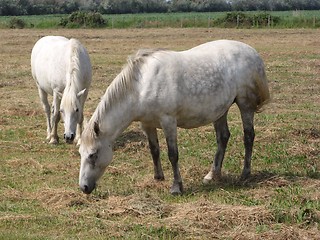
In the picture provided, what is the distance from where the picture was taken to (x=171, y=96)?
26.6 ft

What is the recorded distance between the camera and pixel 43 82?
12.1m

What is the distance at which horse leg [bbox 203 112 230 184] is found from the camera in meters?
8.99

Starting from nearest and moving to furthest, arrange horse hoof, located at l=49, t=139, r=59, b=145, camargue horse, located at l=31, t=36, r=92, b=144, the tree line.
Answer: camargue horse, located at l=31, t=36, r=92, b=144 → horse hoof, located at l=49, t=139, r=59, b=145 → the tree line

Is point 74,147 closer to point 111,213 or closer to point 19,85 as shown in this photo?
point 111,213

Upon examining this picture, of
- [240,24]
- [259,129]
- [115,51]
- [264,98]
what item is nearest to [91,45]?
[115,51]

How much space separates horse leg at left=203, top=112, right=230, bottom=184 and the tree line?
5919 centimetres

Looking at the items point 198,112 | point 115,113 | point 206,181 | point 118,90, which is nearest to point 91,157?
point 115,113

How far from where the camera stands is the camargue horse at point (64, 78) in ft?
33.4

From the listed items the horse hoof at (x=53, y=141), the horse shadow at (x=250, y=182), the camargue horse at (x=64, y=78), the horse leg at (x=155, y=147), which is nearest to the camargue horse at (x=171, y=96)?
the horse leg at (x=155, y=147)

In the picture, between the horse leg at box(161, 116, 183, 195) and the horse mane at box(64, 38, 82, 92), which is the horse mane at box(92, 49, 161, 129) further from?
the horse mane at box(64, 38, 82, 92)

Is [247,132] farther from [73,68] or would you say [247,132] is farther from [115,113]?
[73,68]

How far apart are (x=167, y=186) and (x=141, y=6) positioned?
232ft

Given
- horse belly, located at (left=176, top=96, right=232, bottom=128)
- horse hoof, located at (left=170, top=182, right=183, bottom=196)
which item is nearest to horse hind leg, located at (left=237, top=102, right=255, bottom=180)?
horse belly, located at (left=176, top=96, right=232, bottom=128)

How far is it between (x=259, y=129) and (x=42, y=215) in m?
5.70
